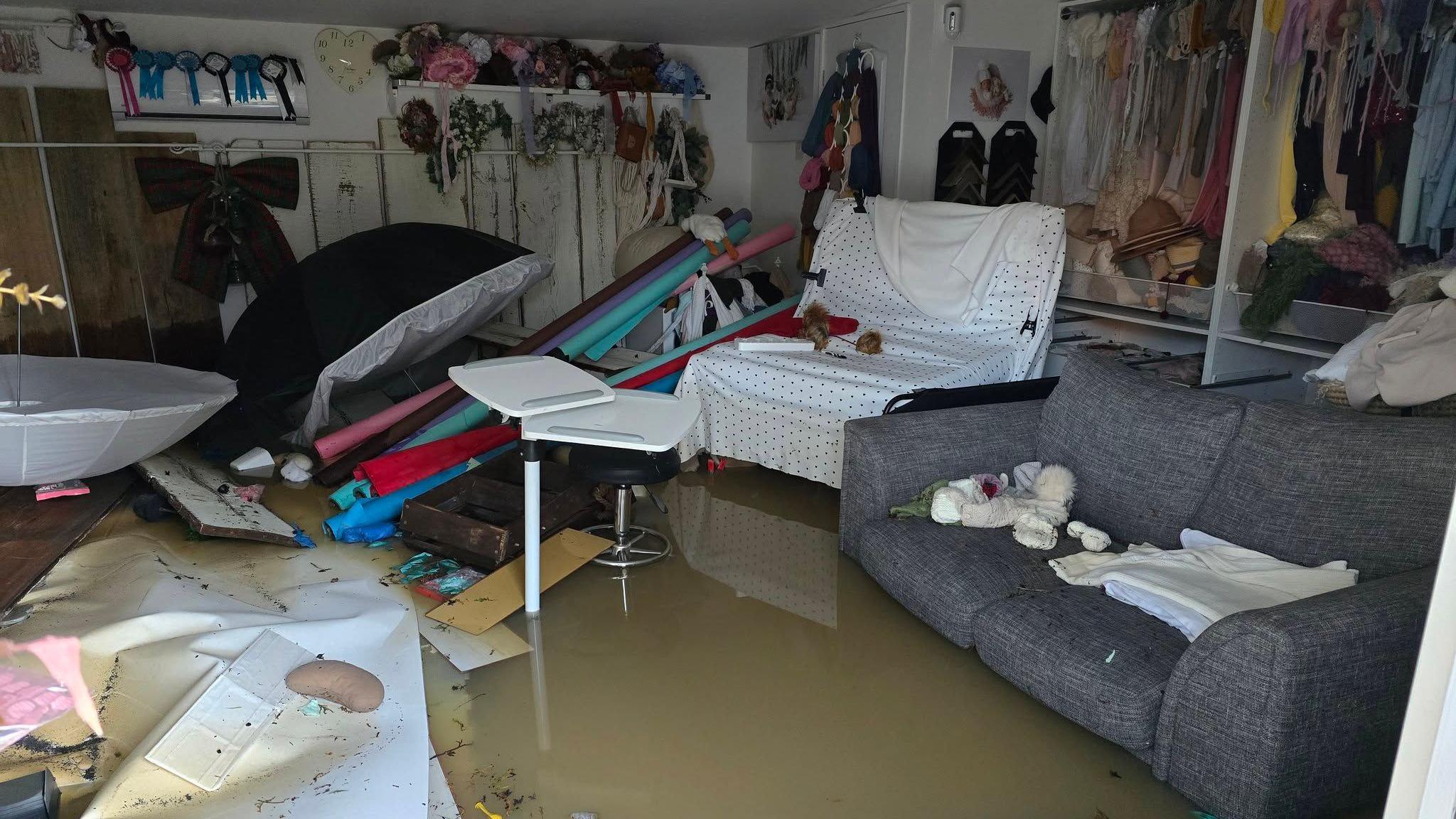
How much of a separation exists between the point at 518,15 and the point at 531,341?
6.00ft

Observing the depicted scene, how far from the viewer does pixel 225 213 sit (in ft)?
16.5

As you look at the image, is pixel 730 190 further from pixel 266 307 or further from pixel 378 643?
pixel 378 643

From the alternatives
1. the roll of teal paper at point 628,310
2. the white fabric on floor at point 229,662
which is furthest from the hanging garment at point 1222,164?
the white fabric on floor at point 229,662

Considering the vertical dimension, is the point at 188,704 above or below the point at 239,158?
below

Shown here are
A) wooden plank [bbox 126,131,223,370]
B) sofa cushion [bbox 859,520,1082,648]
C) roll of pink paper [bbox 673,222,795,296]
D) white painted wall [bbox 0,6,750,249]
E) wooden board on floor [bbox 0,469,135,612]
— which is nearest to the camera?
sofa cushion [bbox 859,520,1082,648]

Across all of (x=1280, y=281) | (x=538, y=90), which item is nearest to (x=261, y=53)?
(x=538, y=90)

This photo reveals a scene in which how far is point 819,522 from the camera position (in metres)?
3.66

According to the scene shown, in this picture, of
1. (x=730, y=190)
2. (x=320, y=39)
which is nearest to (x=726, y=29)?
(x=730, y=190)

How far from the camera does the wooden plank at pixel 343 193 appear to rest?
17.4 ft

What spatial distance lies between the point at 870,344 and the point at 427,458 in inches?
75.7

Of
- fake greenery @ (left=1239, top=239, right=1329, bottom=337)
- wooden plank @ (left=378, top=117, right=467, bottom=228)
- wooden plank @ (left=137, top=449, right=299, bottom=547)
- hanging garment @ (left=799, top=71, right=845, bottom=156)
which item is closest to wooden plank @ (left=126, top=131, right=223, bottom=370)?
wooden plank @ (left=378, top=117, right=467, bottom=228)

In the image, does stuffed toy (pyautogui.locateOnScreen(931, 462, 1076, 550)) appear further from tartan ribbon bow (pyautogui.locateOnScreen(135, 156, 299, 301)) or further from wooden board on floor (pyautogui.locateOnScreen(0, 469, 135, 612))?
tartan ribbon bow (pyautogui.locateOnScreen(135, 156, 299, 301))

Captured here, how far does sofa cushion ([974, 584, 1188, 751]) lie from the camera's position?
2.03m

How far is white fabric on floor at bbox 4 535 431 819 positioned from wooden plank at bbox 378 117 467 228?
9.24 ft
